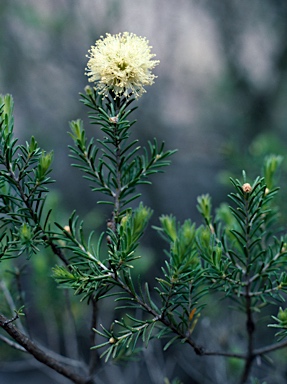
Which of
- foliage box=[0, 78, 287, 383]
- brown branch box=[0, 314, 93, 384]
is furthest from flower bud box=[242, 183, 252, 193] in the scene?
brown branch box=[0, 314, 93, 384]

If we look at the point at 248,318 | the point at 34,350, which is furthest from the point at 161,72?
the point at 34,350

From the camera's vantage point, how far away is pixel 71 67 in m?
2.41

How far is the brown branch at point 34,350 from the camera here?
55 centimetres

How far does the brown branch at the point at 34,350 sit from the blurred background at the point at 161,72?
1423 millimetres

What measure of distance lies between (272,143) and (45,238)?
893mm

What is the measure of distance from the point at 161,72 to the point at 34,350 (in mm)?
2263

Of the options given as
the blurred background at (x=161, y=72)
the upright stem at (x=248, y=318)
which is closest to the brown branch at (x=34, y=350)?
the upright stem at (x=248, y=318)

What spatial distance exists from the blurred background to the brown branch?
142 centimetres

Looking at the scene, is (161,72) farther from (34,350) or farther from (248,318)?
(34,350)

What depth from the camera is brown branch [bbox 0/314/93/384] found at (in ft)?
1.81

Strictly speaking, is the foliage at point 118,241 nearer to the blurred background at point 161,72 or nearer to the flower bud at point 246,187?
the flower bud at point 246,187

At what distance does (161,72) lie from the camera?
2645mm

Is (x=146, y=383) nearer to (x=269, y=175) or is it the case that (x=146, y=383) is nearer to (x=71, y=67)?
(x=269, y=175)

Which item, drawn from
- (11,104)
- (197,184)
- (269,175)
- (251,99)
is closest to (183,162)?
(197,184)
